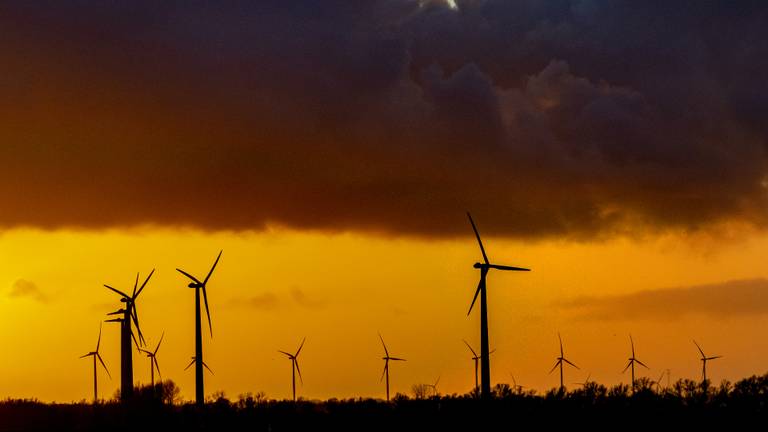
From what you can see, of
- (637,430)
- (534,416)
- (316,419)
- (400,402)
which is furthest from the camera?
(400,402)

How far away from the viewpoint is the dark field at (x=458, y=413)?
11056 centimetres

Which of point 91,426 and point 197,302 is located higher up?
point 197,302

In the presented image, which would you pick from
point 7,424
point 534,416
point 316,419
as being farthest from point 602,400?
point 7,424

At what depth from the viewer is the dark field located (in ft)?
363

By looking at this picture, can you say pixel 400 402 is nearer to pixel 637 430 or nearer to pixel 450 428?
pixel 450 428

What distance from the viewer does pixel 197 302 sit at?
145 metres

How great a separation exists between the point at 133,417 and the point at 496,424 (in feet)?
99.2

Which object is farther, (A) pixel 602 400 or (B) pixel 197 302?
(B) pixel 197 302

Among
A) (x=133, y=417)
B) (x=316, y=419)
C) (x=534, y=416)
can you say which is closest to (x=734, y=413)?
(x=534, y=416)

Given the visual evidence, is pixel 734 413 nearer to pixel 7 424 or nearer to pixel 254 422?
pixel 254 422

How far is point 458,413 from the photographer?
11744 cm

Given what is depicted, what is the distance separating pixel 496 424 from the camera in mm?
111000

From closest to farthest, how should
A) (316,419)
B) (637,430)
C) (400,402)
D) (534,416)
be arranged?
(637,430)
(534,416)
(316,419)
(400,402)

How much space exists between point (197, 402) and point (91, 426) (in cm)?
1766
